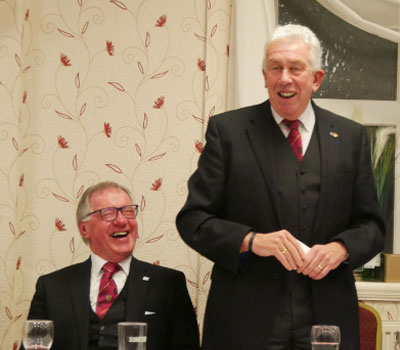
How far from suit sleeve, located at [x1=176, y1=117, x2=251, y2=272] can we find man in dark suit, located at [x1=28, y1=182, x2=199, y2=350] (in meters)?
0.56

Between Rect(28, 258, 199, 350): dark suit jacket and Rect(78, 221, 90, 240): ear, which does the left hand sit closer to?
Rect(28, 258, 199, 350): dark suit jacket

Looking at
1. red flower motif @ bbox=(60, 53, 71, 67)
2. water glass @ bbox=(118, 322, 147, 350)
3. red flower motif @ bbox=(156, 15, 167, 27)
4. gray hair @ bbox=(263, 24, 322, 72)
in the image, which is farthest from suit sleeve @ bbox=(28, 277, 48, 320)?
red flower motif @ bbox=(156, 15, 167, 27)

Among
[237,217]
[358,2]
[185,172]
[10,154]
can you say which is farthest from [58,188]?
[358,2]

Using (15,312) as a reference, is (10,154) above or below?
above

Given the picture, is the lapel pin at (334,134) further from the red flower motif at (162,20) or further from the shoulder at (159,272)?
the red flower motif at (162,20)

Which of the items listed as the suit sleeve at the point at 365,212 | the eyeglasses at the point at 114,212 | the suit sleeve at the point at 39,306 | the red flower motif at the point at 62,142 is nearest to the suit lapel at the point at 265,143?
the suit sleeve at the point at 365,212

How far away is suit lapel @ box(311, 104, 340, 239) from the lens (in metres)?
1.95

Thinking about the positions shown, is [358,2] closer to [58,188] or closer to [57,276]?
[58,188]

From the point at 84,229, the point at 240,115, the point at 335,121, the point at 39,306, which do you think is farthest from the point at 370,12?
the point at 39,306

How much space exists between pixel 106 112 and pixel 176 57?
A: 393 mm

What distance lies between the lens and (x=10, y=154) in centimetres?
302

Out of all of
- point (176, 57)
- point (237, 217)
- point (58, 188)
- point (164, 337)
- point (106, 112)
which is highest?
point (176, 57)

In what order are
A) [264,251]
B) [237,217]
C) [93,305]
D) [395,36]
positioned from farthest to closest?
[395,36] → [93,305] → [237,217] → [264,251]

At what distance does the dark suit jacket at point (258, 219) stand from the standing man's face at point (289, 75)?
0.28ft
